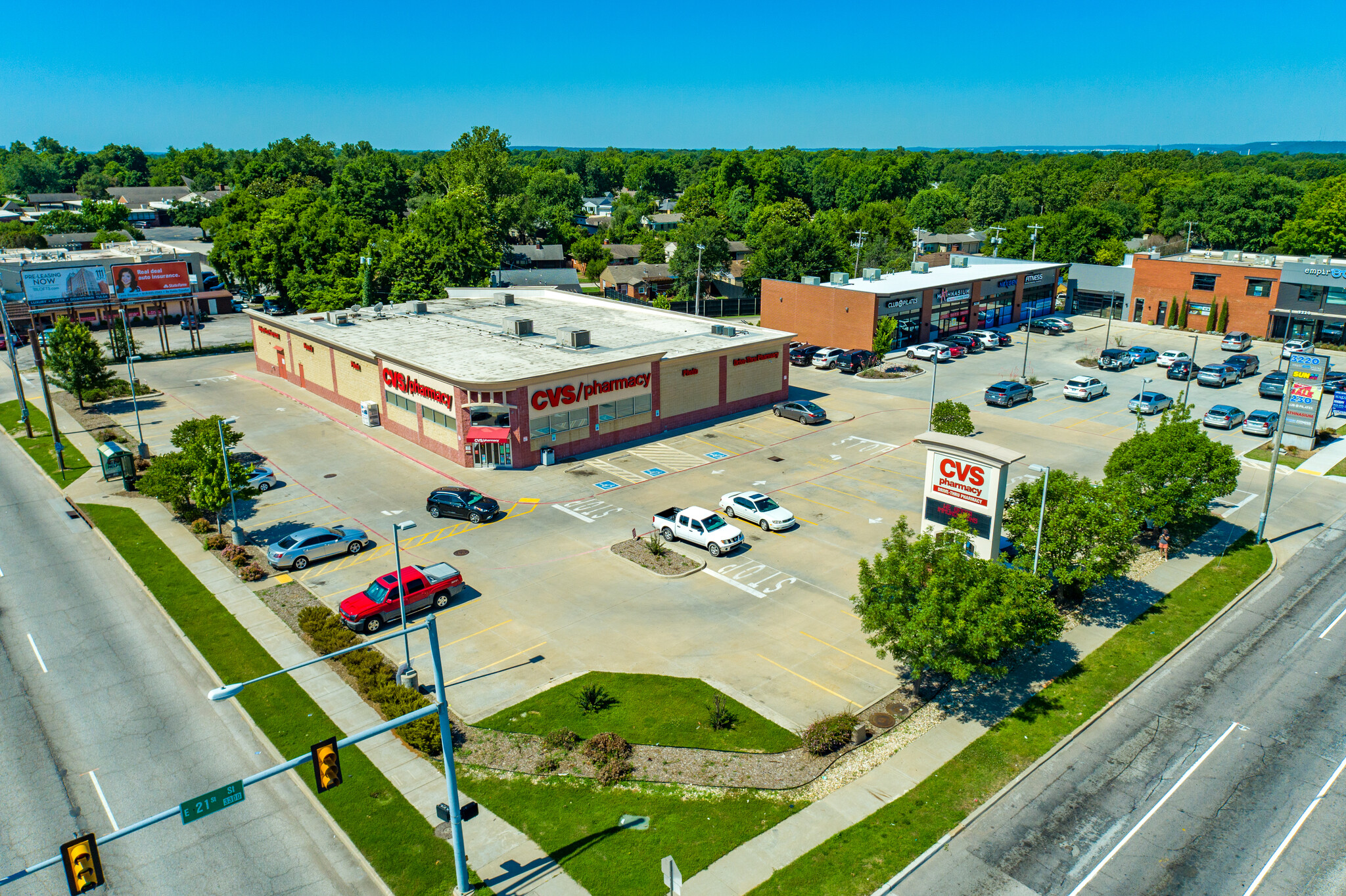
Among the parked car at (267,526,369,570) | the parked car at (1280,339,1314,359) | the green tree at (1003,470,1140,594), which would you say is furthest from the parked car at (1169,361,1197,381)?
the parked car at (267,526,369,570)

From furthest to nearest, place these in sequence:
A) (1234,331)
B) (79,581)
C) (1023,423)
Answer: (1234,331), (1023,423), (79,581)

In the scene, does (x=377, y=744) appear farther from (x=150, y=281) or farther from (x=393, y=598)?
(x=150, y=281)

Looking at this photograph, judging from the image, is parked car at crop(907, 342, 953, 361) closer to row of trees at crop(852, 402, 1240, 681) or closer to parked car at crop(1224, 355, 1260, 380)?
parked car at crop(1224, 355, 1260, 380)

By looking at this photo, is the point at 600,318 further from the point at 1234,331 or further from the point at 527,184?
the point at 527,184

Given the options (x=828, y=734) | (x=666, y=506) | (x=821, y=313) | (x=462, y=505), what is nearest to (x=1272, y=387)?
(x=821, y=313)

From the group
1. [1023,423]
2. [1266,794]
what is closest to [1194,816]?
[1266,794]

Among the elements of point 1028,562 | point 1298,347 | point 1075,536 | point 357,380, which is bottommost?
point 1028,562
